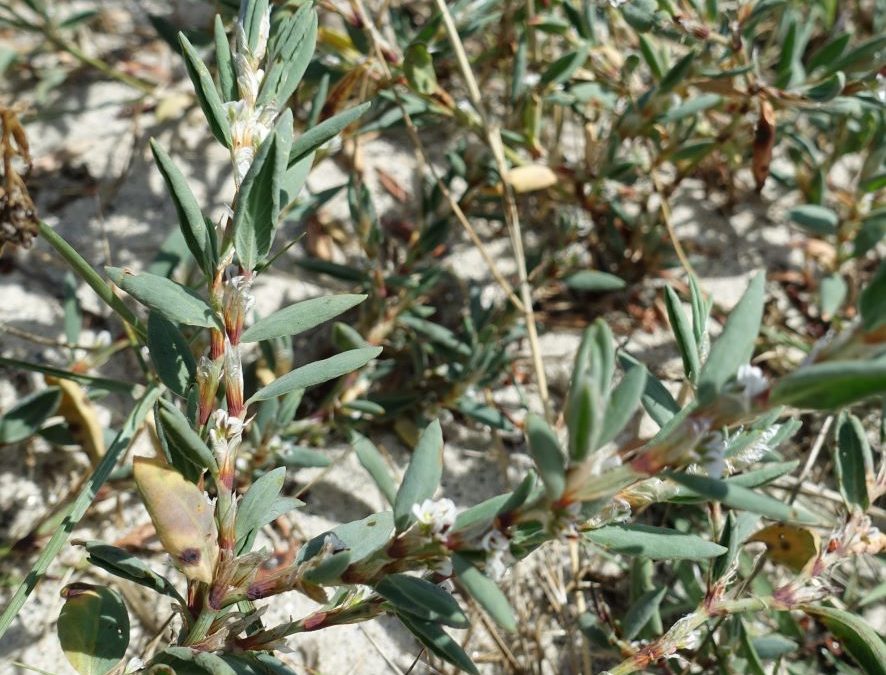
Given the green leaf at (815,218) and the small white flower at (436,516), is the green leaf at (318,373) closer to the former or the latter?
the small white flower at (436,516)

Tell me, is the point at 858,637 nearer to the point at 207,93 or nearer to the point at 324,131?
the point at 324,131

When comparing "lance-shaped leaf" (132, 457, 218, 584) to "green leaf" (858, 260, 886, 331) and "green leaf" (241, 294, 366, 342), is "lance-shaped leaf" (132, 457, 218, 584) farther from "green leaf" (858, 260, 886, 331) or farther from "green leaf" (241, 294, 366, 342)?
"green leaf" (858, 260, 886, 331)

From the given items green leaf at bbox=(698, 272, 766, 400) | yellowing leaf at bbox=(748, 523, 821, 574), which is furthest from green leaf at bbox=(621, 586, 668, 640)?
green leaf at bbox=(698, 272, 766, 400)

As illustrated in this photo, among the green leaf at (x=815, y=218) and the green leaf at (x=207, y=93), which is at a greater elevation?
the green leaf at (x=207, y=93)

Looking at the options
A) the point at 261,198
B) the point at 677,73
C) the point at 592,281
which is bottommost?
the point at 592,281

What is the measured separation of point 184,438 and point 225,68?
1.80ft

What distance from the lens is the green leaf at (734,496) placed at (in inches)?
36.1

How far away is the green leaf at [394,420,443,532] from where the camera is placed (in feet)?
3.54

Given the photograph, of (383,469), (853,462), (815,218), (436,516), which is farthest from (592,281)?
(436,516)

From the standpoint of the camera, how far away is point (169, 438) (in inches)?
45.9

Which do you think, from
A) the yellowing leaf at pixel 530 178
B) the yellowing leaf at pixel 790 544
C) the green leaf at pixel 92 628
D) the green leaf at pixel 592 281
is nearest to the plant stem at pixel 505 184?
the yellowing leaf at pixel 530 178

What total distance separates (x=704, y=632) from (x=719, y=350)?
3.09 ft

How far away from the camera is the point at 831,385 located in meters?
0.83

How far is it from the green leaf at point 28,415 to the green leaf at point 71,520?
31 cm
